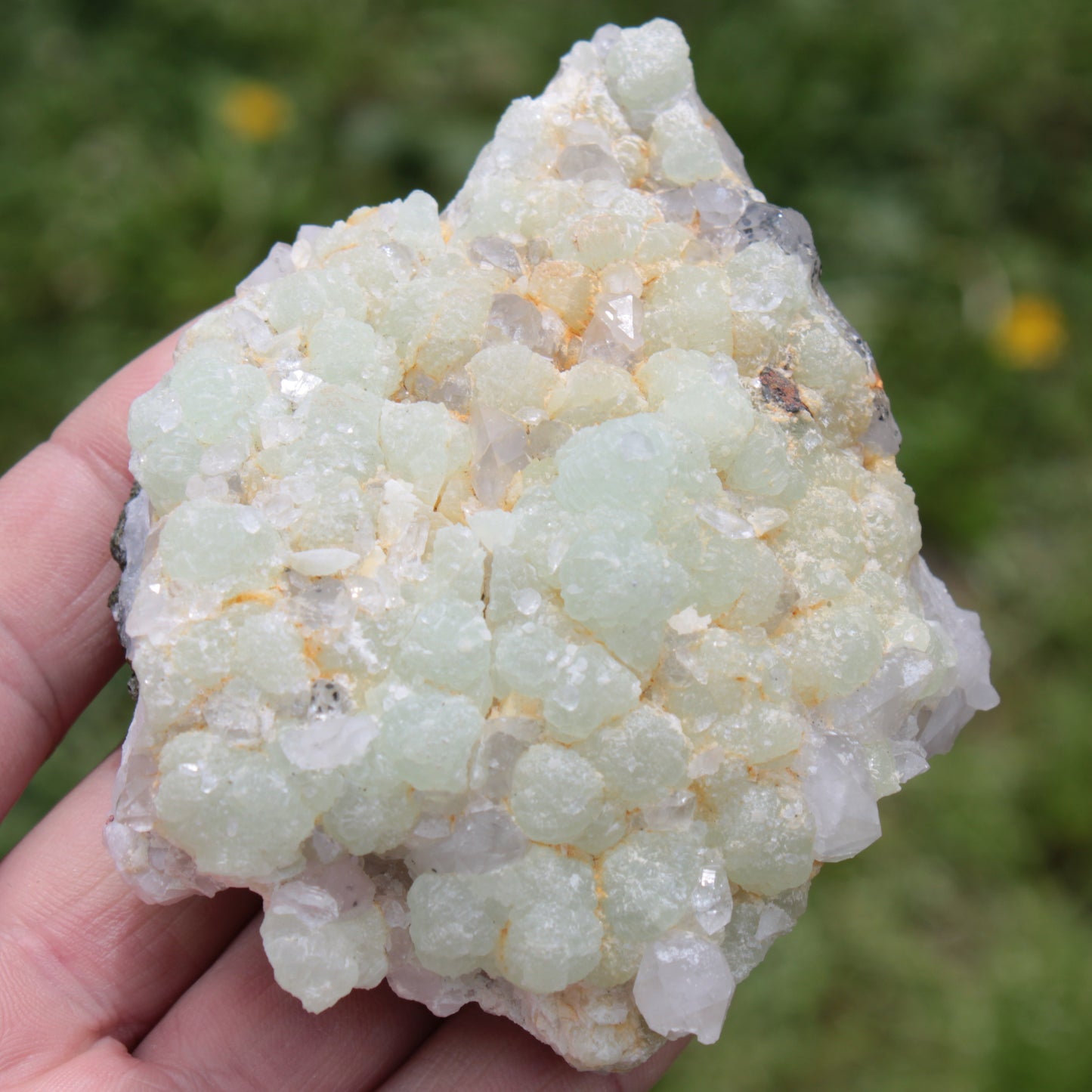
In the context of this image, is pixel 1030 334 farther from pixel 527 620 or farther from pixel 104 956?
pixel 104 956

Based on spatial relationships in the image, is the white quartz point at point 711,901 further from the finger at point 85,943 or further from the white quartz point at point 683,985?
the finger at point 85,943

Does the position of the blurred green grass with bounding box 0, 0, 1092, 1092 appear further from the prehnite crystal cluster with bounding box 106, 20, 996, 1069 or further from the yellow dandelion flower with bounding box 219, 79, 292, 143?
the prehnite crystal cluster with bounding box 106, 20, 996, 1069

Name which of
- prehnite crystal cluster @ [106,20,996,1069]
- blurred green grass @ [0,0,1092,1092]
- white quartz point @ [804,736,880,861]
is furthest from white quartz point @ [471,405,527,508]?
blurred green grass @ [0,0,1092,1092]

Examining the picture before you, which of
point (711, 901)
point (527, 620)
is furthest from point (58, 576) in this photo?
point (711, 901)

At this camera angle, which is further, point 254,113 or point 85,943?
point 254,113

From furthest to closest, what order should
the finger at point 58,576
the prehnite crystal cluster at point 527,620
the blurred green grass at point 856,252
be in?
1. the blurred green grass at point 856,252
2. the finger at point 58,576
3. the prehnite crystal cluster at point 527,620

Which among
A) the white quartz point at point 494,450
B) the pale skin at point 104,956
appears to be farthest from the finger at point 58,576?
the white quartz point at point 494,450
